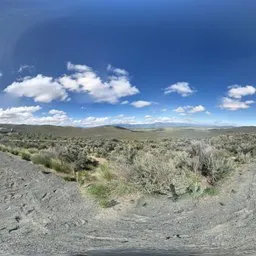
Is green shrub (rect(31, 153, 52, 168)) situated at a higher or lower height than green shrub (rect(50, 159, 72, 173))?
higher

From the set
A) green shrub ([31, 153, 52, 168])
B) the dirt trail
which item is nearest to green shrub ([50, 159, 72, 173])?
green shrub ([31, 153, 52, 168])

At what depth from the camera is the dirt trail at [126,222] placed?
10148mm

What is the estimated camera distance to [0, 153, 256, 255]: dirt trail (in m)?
10.1

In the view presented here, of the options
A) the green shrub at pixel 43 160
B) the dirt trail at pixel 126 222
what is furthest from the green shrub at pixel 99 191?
the green shrub at pixel 43 160

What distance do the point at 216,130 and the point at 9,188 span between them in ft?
149

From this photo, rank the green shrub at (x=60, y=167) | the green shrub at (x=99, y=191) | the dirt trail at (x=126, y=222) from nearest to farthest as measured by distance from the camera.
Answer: the dirt trail at (x=126, y=222) → the green shrub at (x=99, y=191) → the green shrub at (x=60, y=167)

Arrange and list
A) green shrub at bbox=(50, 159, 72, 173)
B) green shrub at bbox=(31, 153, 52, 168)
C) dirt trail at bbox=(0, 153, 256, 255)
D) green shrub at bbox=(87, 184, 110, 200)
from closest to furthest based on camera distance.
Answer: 1. dirt trail at bbox=(0, 153, 256, 255)
2. green shrub at bbox=(87, 184, 110, 200)
3. green shrub at bbox=(50, 159, 72, 173)
4. green shrub at bbox=(31, 153, 52, 168)

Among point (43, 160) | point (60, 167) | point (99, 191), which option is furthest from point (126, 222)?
point (43, 160)

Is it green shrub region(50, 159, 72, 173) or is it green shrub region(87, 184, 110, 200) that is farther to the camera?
green shrub region(50, 159, 72, 173)

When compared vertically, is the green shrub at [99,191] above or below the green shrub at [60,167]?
below

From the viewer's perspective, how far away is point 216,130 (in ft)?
198

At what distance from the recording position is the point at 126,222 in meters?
13.0

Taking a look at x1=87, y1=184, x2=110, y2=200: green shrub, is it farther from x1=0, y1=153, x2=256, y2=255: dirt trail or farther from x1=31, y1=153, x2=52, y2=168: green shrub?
x1=31, y1=153, x2=52, y2=168: green shrub

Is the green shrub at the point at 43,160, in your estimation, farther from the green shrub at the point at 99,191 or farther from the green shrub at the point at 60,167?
the green shrub at the point at 99,191
